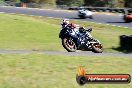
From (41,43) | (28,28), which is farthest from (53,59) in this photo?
(28,28)

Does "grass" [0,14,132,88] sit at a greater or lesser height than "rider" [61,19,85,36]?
lesser

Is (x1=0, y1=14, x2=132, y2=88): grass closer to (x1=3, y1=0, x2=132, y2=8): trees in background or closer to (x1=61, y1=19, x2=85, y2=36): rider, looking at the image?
(x1=61, y1=19, x2=85, y2=36): rider

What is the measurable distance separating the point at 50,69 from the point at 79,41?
1.48 metres

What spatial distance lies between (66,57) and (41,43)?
7126 mm

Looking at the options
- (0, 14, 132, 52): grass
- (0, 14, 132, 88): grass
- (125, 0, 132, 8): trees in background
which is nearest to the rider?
(0, 14, 132, 88): grass

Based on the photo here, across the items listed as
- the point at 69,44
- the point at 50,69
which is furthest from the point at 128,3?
the point at 50,69

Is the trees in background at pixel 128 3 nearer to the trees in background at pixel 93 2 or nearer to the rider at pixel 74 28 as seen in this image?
the trees in background at pixel 93 2

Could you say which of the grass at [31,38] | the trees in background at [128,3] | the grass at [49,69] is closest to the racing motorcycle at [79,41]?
the grass at [49,69]

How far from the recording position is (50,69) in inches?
510

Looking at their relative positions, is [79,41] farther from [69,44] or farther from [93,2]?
[93,2]

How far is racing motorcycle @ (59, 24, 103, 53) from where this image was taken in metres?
13.5

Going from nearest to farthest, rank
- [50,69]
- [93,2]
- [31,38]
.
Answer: [50,69]
[31,38]
[93,2]

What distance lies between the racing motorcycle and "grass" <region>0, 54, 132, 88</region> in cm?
63

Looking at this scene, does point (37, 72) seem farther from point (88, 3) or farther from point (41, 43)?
point (88, 3)
